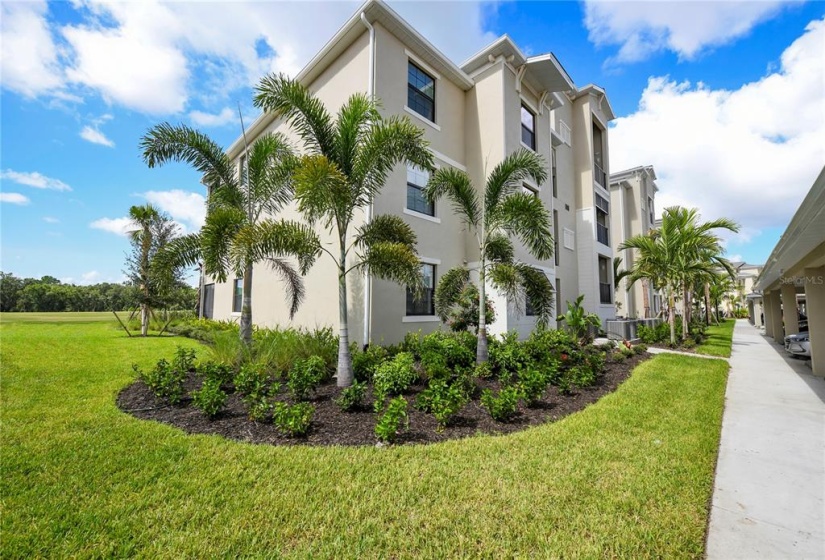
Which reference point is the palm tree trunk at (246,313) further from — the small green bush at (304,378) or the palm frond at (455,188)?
the palm frond at (455,188)

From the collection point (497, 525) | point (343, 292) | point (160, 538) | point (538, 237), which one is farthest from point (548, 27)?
point (160, 538)

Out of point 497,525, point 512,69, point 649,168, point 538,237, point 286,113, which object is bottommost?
point 497,525

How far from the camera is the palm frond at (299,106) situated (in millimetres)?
7359

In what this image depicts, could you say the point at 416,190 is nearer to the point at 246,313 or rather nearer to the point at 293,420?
the point at 246,313

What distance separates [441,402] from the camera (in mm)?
5453

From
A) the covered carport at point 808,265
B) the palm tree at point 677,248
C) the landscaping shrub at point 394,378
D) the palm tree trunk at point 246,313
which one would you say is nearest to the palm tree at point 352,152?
the landscaping shrub at point 394,378

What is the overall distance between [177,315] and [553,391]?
78.6ft

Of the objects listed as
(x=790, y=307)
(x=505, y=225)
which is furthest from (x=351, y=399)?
(x=790, y=307)

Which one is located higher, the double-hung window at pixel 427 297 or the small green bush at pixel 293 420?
the double-hung window at pixel 427 297

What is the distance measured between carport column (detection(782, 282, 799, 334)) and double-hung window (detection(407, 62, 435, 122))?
14.3m

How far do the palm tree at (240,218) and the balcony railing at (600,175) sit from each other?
57.2 ft

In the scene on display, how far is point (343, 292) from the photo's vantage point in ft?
24.6

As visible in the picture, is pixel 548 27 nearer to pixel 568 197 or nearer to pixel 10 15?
pixel 568 197

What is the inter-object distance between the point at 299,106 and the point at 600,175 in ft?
63.6
